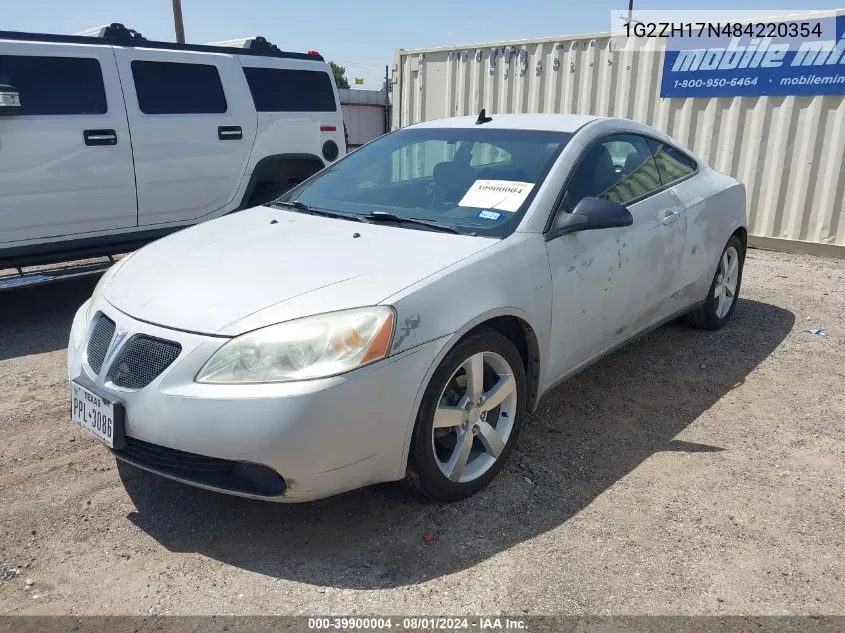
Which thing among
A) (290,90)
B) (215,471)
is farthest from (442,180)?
(290,90)

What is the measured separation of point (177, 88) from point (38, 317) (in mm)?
2320

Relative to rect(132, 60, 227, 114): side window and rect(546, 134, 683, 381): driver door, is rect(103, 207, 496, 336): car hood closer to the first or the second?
rect(546, 134, 683, 381): driver door

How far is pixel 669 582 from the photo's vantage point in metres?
2.55

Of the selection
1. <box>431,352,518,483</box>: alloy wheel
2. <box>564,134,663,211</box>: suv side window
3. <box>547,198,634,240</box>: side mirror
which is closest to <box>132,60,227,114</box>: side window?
<box>564,134,663,211</box>: suv side window

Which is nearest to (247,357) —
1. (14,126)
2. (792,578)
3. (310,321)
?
→ (310,321)

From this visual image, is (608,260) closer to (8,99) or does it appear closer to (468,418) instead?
(468,418)

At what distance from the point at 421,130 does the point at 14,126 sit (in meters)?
3.22

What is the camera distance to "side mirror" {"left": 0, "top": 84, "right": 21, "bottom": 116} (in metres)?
5.12

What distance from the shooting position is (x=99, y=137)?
18.7 ft

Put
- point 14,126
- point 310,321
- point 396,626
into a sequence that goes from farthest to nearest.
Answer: point 14,126, point 310,321, point 396,626

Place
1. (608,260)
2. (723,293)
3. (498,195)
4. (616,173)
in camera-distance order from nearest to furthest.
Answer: (498,195) < (608,260) < (616,173) < (723,293)

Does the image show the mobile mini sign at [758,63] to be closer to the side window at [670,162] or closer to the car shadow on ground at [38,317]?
the side window at [670,162]

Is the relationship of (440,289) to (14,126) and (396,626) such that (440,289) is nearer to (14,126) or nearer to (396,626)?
(396,626)

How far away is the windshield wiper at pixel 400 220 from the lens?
3258 millimetres
